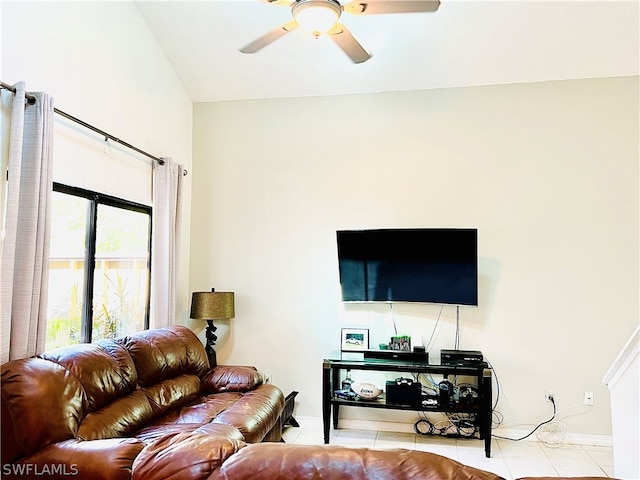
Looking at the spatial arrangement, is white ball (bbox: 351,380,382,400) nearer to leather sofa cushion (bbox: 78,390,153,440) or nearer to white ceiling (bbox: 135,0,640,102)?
leather sofa cushion (bbox: 78,390,153,440)

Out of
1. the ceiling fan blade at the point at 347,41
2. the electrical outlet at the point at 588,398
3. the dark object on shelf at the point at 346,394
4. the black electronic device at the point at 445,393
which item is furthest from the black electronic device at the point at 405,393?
the ceiling fan blade at the point at 347,41

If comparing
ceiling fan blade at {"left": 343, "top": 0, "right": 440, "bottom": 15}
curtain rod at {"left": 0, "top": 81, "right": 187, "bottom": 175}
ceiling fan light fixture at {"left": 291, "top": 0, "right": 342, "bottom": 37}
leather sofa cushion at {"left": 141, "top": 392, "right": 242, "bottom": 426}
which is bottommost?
leather sofa cushion at {"left": 141, "top": 392, "right": 242, "bottom": 426}

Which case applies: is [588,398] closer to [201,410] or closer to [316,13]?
[201,410]

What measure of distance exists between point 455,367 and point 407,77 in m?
2.67

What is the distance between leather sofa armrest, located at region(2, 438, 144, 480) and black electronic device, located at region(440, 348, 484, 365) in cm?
276

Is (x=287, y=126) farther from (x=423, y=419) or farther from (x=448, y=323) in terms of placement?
(x=423, y=419)

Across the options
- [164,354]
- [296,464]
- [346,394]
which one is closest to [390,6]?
[296,464]

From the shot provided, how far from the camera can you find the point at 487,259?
14.4ft

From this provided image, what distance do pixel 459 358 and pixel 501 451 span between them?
Answer: 817 mm

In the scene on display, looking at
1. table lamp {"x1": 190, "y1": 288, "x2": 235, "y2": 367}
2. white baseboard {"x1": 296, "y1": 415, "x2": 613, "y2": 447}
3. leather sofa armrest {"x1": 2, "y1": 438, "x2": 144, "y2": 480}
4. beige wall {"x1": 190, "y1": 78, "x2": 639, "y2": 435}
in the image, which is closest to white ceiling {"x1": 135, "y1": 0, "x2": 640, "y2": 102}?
beige wall {"x1": 190, "y1": 78, "x2": 639, "y2": 435}

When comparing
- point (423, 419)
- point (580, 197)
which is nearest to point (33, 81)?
point (423, 419)

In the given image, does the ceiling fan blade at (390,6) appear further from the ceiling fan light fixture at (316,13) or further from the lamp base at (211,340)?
the lamp base at (211,340)

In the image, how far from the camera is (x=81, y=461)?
6.26 ft

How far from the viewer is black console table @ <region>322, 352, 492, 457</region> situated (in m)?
3.86
